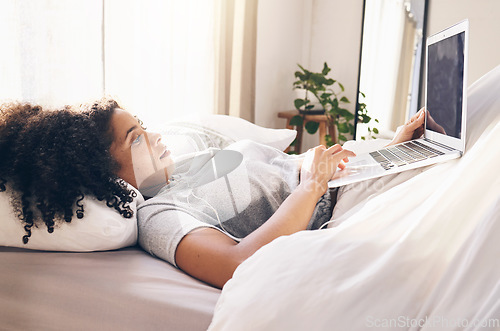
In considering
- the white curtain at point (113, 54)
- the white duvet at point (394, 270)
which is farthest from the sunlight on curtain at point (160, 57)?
the white duvet at point (394, 270)

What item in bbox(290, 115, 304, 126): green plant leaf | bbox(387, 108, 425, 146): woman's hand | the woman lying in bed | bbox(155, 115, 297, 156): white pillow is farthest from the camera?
bbox(290, 115, 304, 126): green plant leaf

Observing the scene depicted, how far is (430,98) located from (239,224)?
63 cm

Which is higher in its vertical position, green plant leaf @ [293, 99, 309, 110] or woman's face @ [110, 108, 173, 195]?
green plant leaf @ [293, 99, 309, 110]

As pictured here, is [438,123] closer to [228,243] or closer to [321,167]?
[321,167]

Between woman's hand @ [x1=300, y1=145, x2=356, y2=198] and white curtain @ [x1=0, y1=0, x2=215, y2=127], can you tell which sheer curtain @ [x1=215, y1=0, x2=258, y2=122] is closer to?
white curtain @ [x1=0, y1=0, x2=215, y2=127]

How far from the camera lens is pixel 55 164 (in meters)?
0.96

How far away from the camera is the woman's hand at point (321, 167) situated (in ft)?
3.70

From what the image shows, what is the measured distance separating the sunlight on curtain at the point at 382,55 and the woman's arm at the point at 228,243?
2.34m

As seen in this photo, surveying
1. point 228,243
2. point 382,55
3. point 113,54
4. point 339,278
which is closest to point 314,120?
point 382,55

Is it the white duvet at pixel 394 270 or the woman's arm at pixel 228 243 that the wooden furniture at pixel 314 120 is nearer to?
the woman's arm at pixel 228 243

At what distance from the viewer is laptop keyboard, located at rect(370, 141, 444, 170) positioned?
1055 mm

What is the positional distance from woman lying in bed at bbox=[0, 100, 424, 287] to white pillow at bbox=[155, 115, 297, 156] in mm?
236

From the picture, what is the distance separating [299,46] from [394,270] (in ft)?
11.0

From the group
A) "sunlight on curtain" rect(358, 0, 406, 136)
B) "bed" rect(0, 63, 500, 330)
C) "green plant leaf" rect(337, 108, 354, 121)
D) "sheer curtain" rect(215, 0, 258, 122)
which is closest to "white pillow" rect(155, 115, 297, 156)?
"bed" rect(0, 63, 500, 330)
